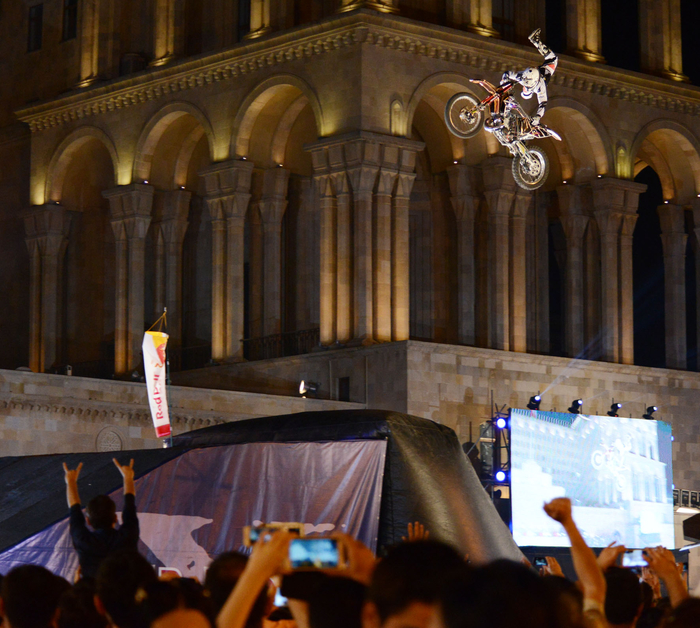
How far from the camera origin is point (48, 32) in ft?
141

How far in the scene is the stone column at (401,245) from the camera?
3388 centimetres

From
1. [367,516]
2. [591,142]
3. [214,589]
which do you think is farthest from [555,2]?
[214,589]

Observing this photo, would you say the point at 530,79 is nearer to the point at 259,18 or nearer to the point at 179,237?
the point at 259,18

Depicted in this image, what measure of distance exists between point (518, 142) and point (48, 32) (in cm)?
1872

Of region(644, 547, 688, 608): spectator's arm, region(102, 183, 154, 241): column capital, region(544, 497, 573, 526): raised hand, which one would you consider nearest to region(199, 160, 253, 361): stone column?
region(102, 183, 154, 241): column capital

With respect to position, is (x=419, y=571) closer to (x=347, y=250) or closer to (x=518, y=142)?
(x=518, y=142)

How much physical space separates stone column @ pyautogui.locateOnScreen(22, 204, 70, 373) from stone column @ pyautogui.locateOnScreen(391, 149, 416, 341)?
36.2ft

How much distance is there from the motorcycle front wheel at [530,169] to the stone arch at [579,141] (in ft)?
22.4

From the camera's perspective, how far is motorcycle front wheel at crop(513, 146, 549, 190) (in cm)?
3017

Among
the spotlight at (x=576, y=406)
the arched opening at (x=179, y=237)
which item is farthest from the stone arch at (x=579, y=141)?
the arched opening at (x=179, y=237)

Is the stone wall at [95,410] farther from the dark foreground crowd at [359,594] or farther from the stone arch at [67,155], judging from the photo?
the dark foreground crowd at [359,594]

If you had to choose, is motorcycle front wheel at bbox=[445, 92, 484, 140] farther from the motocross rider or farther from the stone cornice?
the stone cornice

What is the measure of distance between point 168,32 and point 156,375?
15.2 m

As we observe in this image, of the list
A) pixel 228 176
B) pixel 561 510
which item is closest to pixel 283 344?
pixel 228 176
